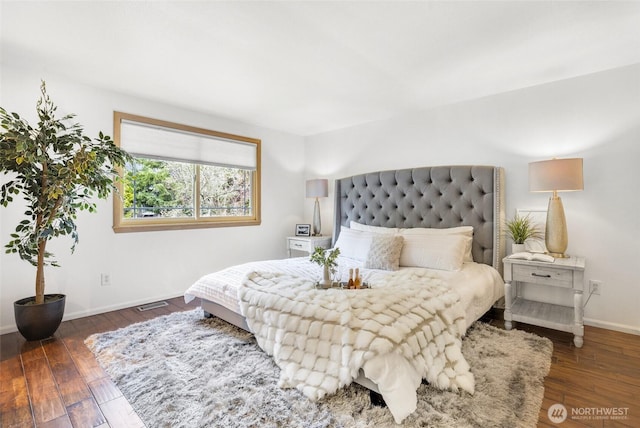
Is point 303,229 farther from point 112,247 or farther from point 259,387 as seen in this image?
point 259,387

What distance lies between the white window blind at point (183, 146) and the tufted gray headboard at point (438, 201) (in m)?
1.50

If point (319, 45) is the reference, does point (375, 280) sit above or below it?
below

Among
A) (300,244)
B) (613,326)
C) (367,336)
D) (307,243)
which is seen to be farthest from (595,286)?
(300,244)

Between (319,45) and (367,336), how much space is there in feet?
6.49

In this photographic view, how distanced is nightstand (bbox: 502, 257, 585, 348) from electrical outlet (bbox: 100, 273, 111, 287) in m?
A: 3.76

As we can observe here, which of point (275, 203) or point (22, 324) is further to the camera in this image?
point (275, 203)

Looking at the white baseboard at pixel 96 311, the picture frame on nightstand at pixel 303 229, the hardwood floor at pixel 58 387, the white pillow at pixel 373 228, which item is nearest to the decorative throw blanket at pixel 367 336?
the hardwood floor at pixel 58 387

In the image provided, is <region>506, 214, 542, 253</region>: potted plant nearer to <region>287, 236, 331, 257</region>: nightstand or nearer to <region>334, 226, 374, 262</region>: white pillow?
<region>334, 226, 374, 262</region>: white pillow

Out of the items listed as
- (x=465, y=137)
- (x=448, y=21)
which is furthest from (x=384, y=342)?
(x=465, y=137)

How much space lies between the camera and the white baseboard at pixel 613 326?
8.28 feet

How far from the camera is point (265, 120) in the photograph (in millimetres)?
4148

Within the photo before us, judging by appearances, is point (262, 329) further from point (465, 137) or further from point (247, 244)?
point (465, 137)

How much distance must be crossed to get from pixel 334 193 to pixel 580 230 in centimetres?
272

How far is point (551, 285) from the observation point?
2.56 m
